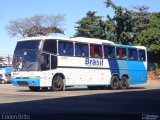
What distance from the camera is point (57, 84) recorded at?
84.5ft

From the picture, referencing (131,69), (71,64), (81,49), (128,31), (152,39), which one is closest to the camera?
(71,64)

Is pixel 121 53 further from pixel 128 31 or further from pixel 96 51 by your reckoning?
pixel 128 31

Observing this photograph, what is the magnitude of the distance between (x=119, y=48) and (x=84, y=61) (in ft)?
11.9

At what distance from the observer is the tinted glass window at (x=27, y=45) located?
24.9 m

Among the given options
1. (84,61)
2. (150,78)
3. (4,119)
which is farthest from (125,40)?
(4,119)

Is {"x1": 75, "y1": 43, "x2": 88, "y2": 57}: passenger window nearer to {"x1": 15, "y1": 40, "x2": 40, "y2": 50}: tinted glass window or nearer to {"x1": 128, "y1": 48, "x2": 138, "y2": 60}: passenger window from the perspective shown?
{"x1": 15, "y1": 40, "x2": 40, "y2": 50}: tinted glass window

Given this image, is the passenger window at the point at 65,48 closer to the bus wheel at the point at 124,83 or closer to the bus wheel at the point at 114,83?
the bus wheel at the point at 114,83

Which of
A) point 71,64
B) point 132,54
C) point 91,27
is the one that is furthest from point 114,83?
point 91,27

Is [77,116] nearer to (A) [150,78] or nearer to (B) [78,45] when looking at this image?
(B) [78,45]

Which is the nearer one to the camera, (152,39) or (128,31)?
(152,39)

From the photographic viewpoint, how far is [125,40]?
4891cm

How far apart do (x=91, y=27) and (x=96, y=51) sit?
25.5m

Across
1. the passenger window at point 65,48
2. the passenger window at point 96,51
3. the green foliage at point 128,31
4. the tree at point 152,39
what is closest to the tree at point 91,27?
the green foliage at point 128,31

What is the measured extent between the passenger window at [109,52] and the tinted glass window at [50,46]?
455cm
